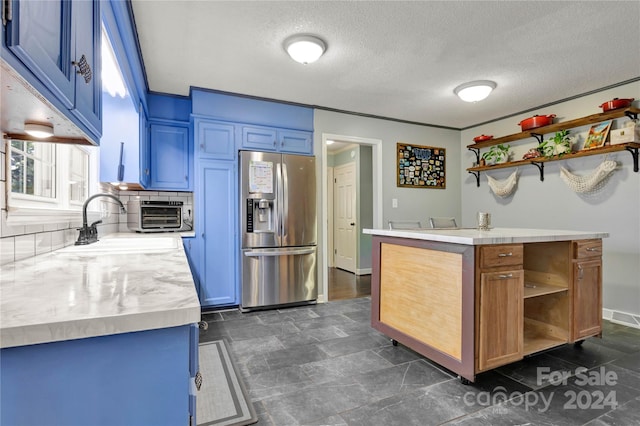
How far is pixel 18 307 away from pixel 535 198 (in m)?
4.64

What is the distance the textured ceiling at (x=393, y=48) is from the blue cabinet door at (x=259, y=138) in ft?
1.27

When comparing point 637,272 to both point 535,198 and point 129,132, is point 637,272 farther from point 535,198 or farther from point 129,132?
point 129,132

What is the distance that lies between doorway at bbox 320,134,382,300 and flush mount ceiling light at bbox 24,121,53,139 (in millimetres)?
2944

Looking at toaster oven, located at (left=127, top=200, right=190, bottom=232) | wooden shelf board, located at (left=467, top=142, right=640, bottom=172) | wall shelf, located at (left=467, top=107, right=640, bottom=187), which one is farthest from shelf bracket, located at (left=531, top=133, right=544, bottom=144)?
toaster oven, located at (left=127, top=200, right=190, bottom=232)

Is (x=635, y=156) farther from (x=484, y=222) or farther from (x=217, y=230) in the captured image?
(x=217, y=230)

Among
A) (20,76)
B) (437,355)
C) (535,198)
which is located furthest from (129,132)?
(535,198)

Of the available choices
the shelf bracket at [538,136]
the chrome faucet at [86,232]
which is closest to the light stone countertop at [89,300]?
A: the chrome faucet at [86,232]

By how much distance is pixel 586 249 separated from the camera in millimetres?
2352

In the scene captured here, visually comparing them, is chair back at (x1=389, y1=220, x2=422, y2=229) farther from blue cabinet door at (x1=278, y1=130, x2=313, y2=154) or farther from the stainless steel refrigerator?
blue cabinet door at (x1=278, y1=130, x2=313, y2=154)

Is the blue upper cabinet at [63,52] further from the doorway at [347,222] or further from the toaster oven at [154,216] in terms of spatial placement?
the doorway at [347,222]

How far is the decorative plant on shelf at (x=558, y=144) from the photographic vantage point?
3.48 m

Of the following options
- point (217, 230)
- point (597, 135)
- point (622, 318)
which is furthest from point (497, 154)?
point (217, 230)

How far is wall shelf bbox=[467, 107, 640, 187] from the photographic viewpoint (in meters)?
3.01

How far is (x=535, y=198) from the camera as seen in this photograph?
3934mm
